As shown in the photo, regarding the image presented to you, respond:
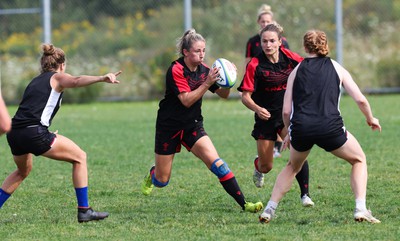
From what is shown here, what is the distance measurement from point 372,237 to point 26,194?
12.8 ft

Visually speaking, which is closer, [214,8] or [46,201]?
[46,201]

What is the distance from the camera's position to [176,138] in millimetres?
7434

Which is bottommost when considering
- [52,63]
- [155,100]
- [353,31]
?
[155,100]

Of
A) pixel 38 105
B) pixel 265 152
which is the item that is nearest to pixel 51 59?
pixel 38 105

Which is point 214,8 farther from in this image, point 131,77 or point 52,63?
point 52,63

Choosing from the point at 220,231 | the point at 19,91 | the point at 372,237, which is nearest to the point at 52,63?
the point at 220,231

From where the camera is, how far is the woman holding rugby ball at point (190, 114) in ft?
23.5

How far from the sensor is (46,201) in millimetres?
7992

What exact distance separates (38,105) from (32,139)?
28 cm

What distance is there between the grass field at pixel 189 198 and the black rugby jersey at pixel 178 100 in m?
0.79

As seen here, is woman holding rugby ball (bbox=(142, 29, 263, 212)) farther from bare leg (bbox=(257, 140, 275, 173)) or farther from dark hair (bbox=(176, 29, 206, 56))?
bare leg (bbox=(257, 140, 275, 173))

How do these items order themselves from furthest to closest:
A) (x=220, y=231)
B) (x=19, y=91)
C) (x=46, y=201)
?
(x=19, y=91), (x=46, y=201), (x=220, y=231)

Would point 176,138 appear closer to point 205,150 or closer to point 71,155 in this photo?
point 205,150

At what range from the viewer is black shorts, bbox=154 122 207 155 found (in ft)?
24.0
